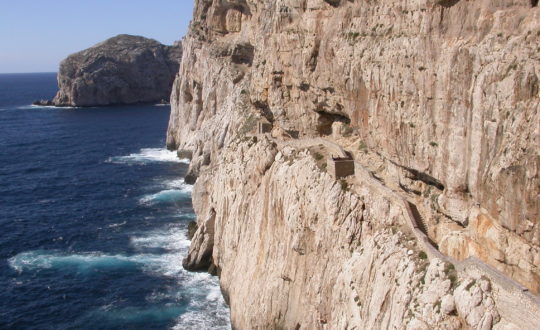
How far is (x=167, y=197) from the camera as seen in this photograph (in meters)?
85.1

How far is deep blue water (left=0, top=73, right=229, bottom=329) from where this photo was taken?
51906mm

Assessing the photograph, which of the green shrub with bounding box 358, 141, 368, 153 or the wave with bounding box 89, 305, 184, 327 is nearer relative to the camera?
the green shrub with bounding box 358, 141, 368, 153

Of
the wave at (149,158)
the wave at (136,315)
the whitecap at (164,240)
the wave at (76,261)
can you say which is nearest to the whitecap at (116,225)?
the whitecap at (164,240)

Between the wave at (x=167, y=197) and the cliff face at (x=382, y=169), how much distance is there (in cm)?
2096

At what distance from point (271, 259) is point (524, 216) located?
24054 mm

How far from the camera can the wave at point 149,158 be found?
4277 inches

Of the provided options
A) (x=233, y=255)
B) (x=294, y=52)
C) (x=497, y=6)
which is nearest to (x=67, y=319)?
(x=233, y=255)

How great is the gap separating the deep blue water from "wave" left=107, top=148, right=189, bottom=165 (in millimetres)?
203

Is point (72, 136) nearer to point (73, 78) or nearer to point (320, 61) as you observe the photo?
point (73, 78)

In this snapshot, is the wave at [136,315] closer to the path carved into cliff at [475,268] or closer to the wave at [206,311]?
the wave at [206,311]

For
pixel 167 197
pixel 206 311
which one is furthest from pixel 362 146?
pixel 167 197

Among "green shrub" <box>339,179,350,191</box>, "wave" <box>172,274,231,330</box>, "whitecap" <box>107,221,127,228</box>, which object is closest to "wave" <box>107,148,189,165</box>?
"whitecap" <box>107,221,127,228</box>

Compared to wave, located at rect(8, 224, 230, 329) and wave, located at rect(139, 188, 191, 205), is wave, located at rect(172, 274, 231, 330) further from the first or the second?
wave, located at rect(139, 188, 191, 205)

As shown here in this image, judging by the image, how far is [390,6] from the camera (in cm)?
3859
